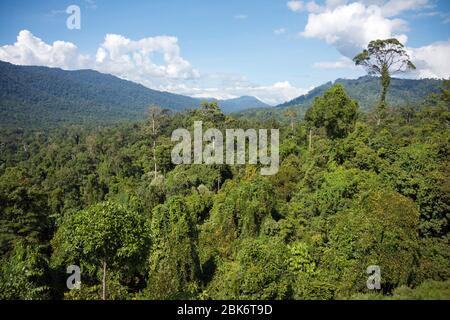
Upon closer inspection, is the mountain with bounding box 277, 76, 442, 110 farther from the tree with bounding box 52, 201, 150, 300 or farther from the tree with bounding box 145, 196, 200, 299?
the tree with bounding box 52, 201, 150, 300

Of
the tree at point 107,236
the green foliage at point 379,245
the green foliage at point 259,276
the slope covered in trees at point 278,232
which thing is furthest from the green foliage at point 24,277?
the green foliage at point 379,245

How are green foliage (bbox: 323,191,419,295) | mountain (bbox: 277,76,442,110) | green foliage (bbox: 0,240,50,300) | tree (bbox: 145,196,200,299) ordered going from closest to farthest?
1. green foliage (bbox: 0,240,50,300)
2. green foliage (bbox: 323,191,419,295)
3. tree (bbox: 145,196,200,299)
4. mountain (bbox: 277,76,442,110)

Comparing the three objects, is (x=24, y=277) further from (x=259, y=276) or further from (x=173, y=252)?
(x=173, y=252)

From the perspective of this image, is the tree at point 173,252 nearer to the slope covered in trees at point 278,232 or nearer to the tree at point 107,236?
the slope covered in trees at point 278,232

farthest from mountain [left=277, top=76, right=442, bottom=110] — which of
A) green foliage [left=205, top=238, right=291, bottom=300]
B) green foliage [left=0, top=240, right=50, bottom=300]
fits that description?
green foliage [left=0, top=240, right=50, bottom=300]
